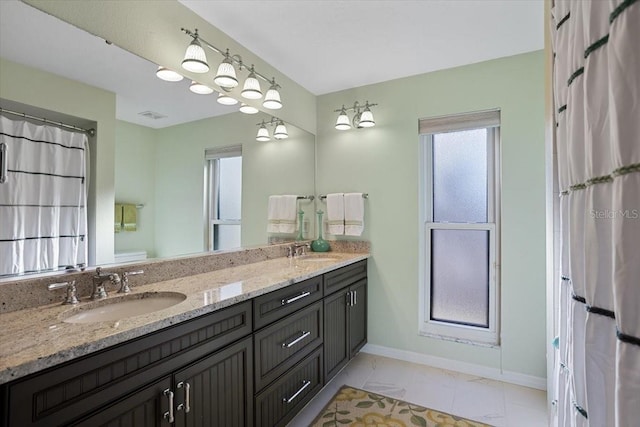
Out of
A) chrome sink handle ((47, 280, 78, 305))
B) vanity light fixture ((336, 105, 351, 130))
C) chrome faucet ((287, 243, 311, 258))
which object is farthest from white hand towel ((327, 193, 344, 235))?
chrome sink handle ((47, 280, 78, 305))

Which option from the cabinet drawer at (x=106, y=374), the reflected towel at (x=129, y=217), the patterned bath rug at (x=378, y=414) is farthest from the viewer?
the patterned bath rug at (x=378, y=414)

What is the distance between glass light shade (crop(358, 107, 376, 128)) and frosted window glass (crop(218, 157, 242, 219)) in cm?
104

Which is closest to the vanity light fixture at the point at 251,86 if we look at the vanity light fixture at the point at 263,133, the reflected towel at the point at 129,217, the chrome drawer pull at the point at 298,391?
the vanity light fixture at the point at 263,133

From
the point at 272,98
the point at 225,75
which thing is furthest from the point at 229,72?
the point at 272,98

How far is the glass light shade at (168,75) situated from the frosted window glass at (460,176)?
194 cm

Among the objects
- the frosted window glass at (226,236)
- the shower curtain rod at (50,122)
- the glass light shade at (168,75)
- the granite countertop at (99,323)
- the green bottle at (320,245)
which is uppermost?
the glass light shade at (168,75)

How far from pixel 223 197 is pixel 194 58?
2.87ft

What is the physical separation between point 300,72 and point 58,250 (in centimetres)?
200

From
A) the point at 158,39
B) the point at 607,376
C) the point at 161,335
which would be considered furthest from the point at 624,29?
the point at 158,39

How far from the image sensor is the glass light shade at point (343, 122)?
2.74m

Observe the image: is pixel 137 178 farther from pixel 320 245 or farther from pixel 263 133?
pixel 320 245

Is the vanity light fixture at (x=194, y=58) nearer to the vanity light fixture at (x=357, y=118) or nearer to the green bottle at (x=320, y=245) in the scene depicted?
the vanity light fixture at (x=357, y=118)

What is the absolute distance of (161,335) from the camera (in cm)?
106

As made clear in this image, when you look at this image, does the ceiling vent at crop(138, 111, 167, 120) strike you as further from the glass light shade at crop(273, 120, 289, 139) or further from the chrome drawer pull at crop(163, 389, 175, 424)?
the chrome drawer pull at crop(163, 389, 175, 424)
